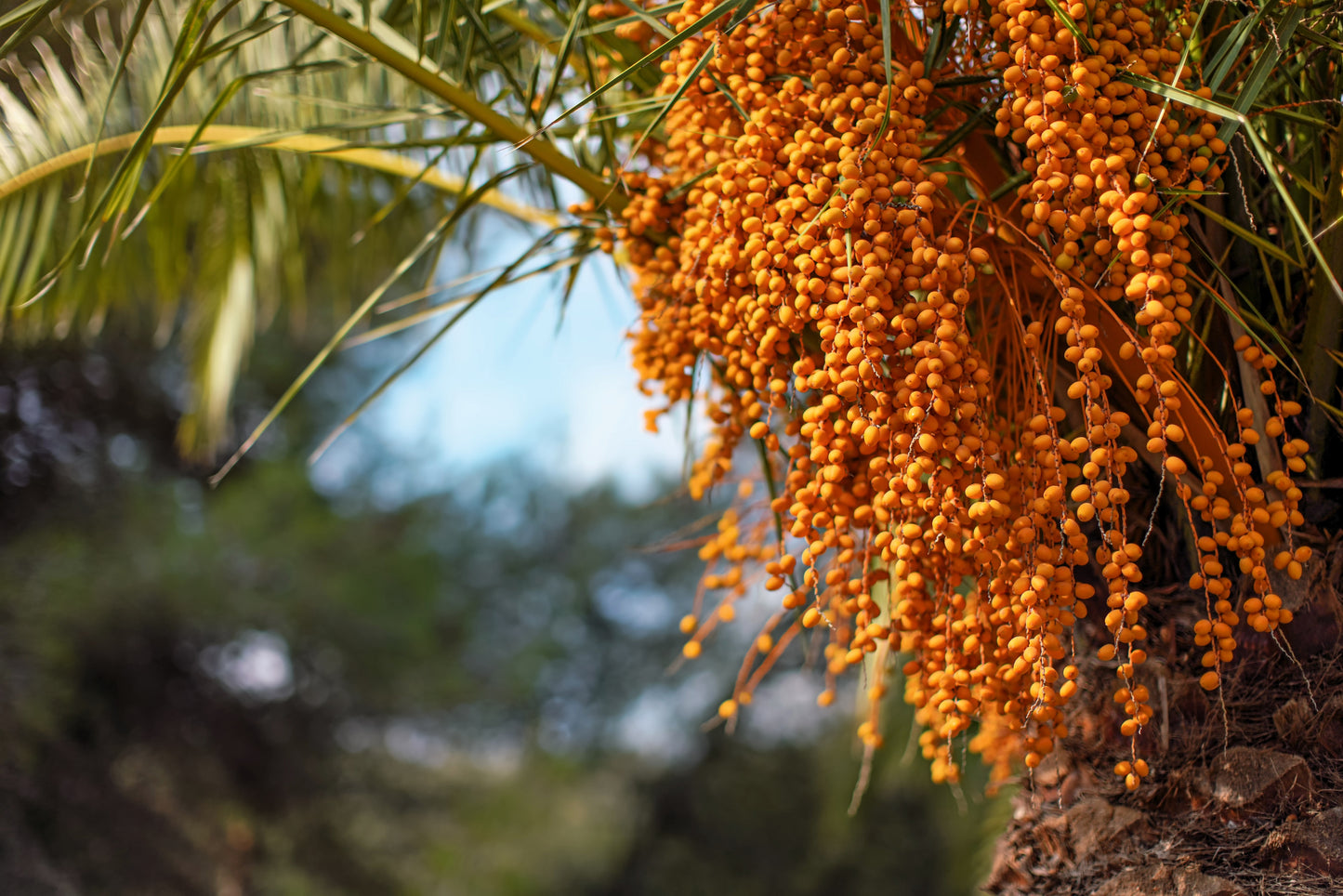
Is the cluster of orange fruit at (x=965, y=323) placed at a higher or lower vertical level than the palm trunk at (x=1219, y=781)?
higher

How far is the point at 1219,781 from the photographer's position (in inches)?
24.8

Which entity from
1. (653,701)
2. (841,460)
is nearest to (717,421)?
(841,460)

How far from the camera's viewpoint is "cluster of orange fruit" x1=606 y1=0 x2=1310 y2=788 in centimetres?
51

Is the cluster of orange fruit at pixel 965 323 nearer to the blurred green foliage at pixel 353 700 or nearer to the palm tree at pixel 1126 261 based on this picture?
the palm tree at pixel 1126 261

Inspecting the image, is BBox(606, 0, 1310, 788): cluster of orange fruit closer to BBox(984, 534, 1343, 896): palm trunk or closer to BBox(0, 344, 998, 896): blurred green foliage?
BBox(984, 534, 1343, 896): palm trunk

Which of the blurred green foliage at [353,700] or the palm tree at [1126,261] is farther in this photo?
the blurred green foliage at [353,700]

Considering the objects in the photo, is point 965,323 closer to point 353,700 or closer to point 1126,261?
point 1126,261

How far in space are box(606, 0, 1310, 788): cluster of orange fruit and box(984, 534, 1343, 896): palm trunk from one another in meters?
0.07

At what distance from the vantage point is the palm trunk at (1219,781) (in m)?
0.60

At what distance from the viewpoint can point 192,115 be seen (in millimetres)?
1416

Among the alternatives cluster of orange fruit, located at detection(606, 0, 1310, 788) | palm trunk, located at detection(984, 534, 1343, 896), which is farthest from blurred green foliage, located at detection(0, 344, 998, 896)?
cluster of orange fruit, located at detection(606, 0, 1310, 788)

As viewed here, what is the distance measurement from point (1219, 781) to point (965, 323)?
376 millimetres

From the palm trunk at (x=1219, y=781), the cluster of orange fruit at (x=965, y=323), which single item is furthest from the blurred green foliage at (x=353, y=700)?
the cluster of orange fruit at (x=965, y=323)

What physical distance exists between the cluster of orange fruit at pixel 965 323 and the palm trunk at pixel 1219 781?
0.07 m
